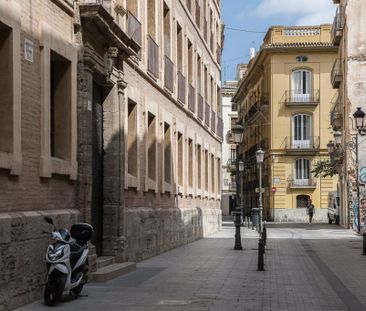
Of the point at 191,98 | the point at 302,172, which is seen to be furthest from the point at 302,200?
the point at 191,98

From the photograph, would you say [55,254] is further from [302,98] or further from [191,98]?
[302,98]

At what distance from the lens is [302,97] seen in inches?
2475

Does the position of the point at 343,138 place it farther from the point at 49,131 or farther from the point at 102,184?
the point at 49,131

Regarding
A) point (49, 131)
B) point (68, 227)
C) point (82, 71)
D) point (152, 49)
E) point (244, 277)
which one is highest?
point (152, 49)

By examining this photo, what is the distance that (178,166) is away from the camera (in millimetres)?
26125

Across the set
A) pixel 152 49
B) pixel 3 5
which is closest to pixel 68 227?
pixel 3 5

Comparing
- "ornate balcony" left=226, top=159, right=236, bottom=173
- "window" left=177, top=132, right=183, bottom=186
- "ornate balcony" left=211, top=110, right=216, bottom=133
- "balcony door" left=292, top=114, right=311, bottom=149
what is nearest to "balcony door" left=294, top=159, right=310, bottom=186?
"balcony door" left=292, top=114, right=311, bottom=149

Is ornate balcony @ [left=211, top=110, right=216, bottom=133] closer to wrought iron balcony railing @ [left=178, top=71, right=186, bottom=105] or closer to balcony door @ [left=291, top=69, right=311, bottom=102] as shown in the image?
wrought iron balcony railing @ [left=178, top=71, right=186, bottom=105]

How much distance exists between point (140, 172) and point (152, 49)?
3824 mm

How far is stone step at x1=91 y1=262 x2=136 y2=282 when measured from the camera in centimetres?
1319

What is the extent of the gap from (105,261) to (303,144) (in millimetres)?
49589

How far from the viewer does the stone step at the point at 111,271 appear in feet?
43.3

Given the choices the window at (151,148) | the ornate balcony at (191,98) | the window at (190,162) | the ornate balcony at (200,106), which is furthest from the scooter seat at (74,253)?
the ornate balcony at (200,106)

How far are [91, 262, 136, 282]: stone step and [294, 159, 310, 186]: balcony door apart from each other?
47.6 m
